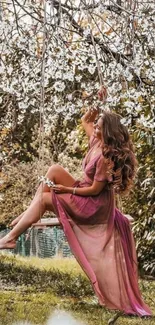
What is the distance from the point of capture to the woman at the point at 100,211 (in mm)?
4027

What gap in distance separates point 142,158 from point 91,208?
285 centimetres

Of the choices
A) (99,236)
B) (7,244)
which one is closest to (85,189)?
(99,236)

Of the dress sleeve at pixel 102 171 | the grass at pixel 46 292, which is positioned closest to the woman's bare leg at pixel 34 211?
the dress sleeve at pixel 102 171

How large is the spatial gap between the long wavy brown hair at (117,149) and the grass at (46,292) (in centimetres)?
99

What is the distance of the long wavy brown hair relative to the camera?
3.97 metres

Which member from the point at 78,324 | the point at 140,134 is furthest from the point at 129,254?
the point at 140,134

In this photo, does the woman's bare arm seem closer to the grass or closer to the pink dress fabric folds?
the pink dress fabric folds

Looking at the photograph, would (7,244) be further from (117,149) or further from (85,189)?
(117,149)

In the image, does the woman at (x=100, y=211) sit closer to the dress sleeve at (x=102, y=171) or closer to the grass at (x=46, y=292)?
the dress sleeve at (x=102, y=171)

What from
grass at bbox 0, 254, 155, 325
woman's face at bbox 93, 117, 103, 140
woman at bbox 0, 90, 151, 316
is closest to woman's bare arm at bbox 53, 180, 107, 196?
woman at bbox 0, 90, 151, 316

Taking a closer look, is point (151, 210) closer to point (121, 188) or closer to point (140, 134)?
point (140, 134)

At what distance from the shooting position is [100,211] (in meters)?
4.18

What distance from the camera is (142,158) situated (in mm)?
6926

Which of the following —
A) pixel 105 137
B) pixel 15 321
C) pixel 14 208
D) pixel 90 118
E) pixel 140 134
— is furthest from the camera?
pixel 14 208
